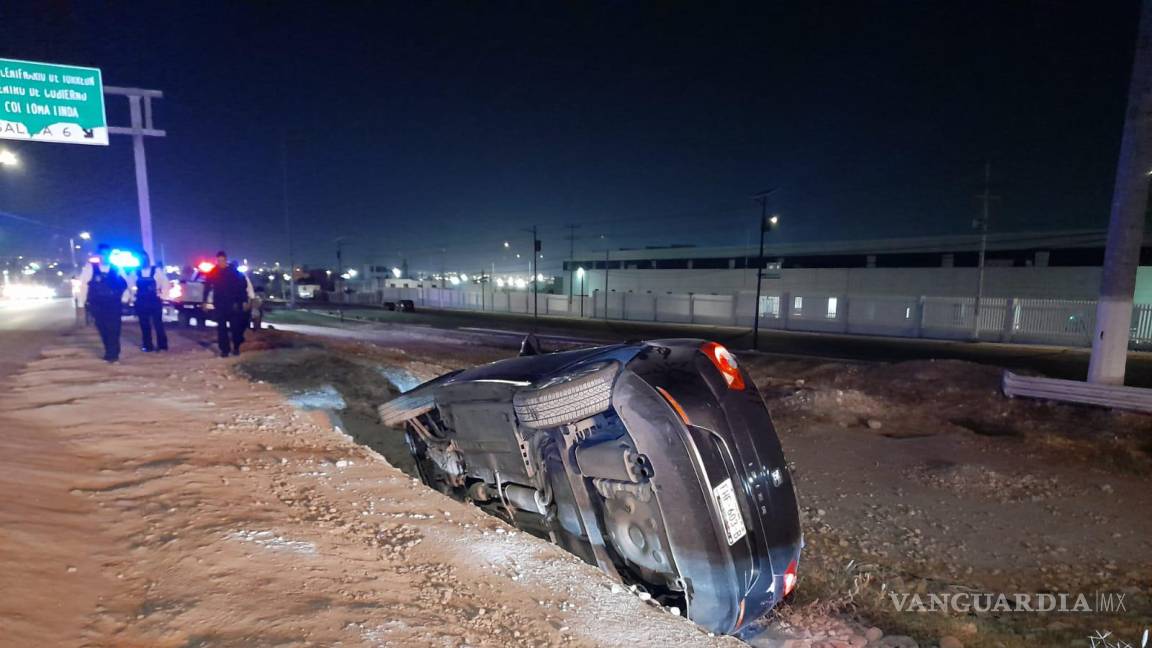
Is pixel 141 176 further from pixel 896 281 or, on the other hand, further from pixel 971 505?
pixel 896 281

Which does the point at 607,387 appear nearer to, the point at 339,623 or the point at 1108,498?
the point at 339,623

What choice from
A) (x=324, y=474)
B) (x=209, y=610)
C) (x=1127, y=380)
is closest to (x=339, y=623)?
(x=209, y=610)

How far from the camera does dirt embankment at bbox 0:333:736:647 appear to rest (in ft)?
5.96

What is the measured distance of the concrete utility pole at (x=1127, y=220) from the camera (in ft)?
27.3

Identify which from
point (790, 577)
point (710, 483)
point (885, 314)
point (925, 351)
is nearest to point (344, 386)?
point (710, 483)

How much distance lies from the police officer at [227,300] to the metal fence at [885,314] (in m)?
21.9

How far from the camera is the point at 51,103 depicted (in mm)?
11570

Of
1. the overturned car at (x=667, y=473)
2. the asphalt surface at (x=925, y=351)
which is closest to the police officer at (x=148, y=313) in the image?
the overturned car at (x=667, y=473)

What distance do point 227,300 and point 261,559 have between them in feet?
25.6

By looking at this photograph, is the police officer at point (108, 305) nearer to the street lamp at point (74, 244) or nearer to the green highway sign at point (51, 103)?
the green highway sign at point (51, 103)

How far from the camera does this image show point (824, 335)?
23.6 meters

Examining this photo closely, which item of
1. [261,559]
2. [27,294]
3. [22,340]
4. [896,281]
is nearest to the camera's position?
[261,559]

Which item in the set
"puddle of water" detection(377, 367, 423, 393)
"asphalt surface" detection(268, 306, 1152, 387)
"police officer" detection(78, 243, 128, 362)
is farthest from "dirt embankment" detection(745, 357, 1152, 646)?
"police officer" detection(78, 243, 128, 362)

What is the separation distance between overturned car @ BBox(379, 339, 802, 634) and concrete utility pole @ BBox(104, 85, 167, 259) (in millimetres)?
15730
